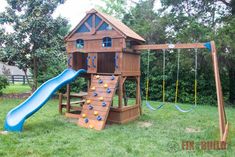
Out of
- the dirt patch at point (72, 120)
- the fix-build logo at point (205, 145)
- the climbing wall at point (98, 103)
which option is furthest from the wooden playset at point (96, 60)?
the fix-build logo at point (205, 145)

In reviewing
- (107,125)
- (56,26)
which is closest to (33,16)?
(56,26)

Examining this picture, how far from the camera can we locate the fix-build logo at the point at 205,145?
15.6 ft

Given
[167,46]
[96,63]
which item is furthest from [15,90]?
[167,46]

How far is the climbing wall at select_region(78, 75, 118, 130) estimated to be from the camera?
249 inches

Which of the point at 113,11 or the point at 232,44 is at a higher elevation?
the point at 113,11

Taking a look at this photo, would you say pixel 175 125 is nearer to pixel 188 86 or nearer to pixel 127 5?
pixel 188 86

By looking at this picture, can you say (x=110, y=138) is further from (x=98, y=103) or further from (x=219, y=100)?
(x=219, y=100)

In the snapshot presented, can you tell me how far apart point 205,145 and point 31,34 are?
9.29 m

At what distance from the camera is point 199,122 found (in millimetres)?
7469

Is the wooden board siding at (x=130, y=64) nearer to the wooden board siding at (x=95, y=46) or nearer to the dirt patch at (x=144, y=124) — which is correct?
the wooden board siding at (x=95, y=46)

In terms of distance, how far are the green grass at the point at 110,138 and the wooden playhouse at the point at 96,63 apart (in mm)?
382

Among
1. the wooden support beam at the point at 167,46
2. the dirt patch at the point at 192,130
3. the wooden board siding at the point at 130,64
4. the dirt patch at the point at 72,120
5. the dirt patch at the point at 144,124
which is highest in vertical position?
the wooden support beam at the point at 167,46

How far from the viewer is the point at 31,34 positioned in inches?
449

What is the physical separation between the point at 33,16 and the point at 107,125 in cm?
723
